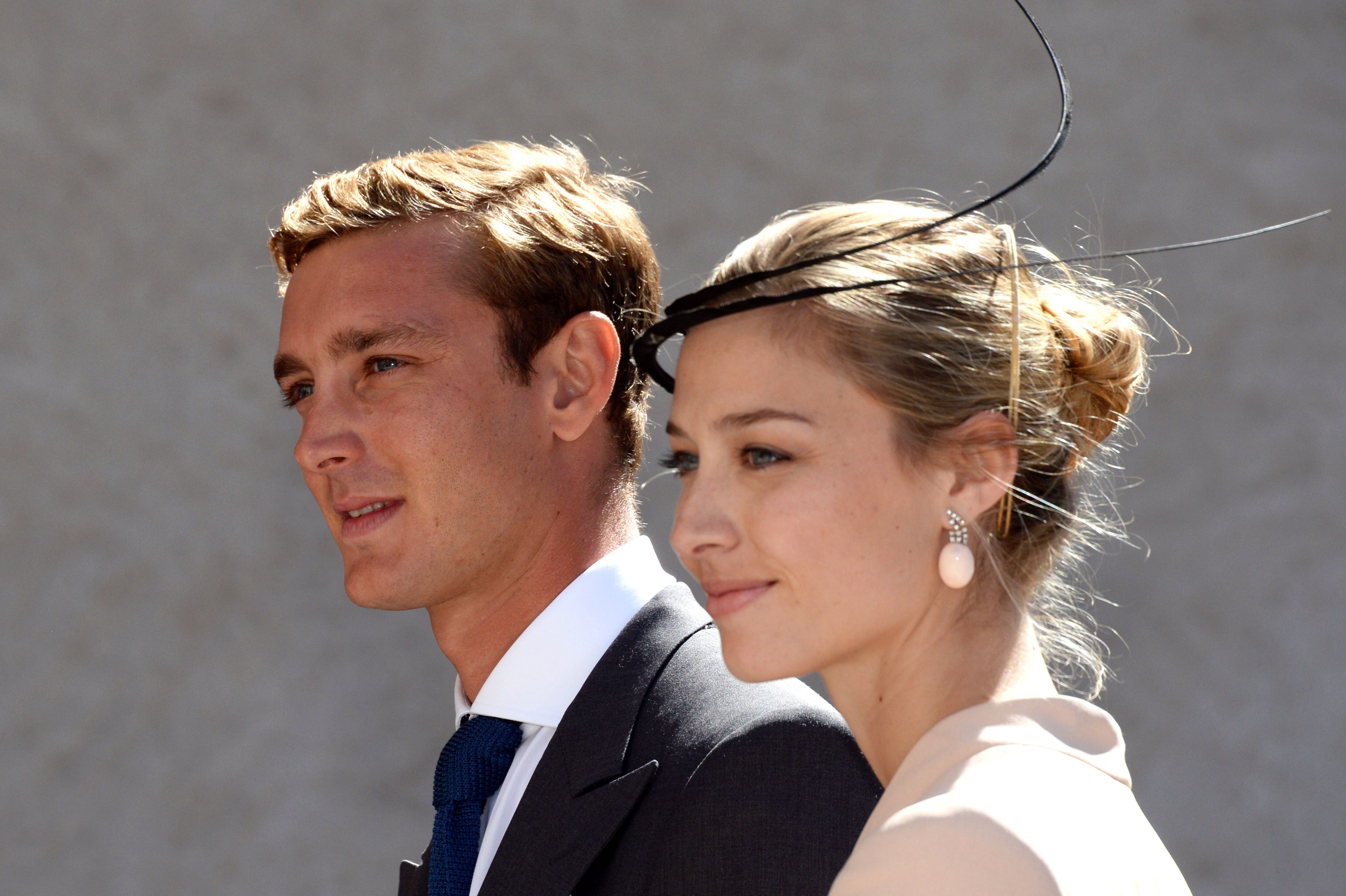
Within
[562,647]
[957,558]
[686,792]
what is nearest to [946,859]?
[957,558]

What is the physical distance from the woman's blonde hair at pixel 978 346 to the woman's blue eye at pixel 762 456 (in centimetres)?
11

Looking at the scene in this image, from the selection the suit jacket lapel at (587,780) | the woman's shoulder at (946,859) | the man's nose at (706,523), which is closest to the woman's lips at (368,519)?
the suit jacket lapel at (587,780)

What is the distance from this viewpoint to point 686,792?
1.57 meters

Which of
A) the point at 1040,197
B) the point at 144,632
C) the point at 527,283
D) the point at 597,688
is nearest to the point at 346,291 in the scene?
the point at 527,283

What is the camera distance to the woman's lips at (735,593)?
134 cm

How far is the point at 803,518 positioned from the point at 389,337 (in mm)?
821

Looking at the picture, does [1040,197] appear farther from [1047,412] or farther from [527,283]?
[1047,412]

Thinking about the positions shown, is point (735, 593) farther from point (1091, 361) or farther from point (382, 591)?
point (382, 591)

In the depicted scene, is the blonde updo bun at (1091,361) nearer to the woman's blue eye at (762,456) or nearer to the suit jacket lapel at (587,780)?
the woman's blue eye at (762,456)

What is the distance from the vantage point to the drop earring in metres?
1.31

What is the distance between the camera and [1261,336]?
419 centimetres

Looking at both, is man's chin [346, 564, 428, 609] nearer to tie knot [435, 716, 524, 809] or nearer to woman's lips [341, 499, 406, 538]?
woman's lips [341, 499, 406, 538]

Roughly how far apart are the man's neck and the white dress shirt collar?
0.02 meters

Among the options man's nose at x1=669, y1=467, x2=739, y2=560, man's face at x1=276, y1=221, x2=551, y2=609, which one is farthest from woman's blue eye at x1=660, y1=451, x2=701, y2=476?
man's face at x1=276, y1=221, x2=551, y2=609
